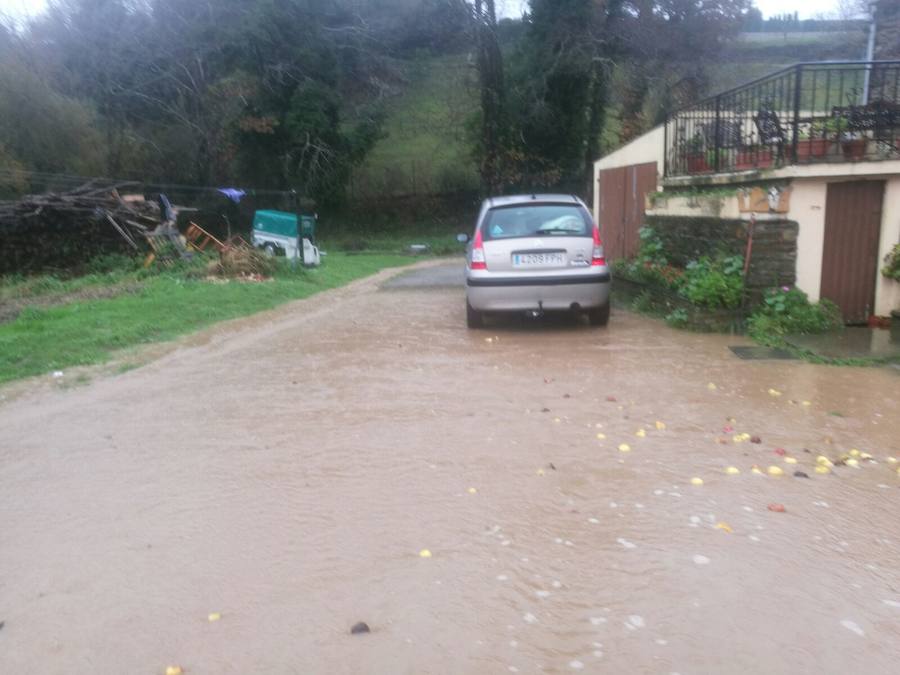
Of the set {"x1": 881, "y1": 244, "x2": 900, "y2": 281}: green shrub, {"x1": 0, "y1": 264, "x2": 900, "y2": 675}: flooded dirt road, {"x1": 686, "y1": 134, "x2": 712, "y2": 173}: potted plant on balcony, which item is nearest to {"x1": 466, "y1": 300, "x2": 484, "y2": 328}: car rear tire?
{"x1": 0, "y1": 264, "x2": 900, "y2": 675}: flooded dirt road

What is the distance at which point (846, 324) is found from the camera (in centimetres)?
864

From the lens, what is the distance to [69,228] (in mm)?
17781

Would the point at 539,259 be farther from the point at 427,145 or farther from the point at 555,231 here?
the point at 427,145

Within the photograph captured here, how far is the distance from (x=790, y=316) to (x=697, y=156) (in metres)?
3.38

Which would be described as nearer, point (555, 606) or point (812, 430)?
point (555, 606)

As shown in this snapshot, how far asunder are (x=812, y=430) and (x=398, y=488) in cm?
295

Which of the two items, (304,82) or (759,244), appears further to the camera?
(304,82)

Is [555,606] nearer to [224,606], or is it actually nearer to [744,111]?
[224,606]

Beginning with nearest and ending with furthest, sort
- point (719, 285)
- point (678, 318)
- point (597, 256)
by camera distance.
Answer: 1. point (719, 285)
2. point (597, 256)
3. point (678, 318)

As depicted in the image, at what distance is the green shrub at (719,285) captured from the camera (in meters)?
8.70

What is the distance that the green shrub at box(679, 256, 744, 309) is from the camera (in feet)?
Answer: 28.5

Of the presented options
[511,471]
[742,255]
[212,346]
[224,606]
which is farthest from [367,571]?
[742,255]

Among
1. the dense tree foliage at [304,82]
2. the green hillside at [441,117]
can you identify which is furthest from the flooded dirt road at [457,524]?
the green hillside at [441,117]

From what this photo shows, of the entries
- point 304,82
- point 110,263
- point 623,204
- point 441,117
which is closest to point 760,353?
point 623,204
